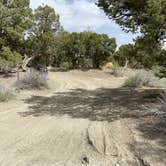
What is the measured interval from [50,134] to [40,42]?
22.2m

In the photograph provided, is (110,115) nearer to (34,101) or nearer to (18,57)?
(34,101)

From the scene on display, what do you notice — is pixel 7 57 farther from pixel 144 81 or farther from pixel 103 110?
pixel 103 110

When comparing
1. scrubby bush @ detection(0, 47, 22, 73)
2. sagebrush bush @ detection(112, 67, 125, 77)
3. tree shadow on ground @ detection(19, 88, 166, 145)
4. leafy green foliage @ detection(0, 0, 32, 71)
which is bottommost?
sagebrush bush @ detection(112, 67, 125, 77)

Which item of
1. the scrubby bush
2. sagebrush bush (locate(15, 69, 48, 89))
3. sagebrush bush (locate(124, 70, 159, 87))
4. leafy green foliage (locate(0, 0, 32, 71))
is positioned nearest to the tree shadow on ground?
sagebrush bush (locate(15, 69, 48, 89))

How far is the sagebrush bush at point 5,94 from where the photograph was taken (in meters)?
16.2

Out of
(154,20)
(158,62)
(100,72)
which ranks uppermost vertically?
(154,20)

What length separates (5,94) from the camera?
54.6 ft

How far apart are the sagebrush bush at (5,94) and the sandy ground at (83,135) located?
1.38m

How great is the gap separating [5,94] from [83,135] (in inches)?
323

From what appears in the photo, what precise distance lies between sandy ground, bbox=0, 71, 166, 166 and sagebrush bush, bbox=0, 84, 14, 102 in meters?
1.38

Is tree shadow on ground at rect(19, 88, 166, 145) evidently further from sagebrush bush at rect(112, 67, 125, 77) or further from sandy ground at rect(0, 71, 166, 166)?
sagebrush bush at rect(112, 67, 125, 77)

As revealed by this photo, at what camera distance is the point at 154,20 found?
10656mm

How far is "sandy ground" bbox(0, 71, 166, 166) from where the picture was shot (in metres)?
7.34

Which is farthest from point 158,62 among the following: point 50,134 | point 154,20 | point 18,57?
point 18,57
